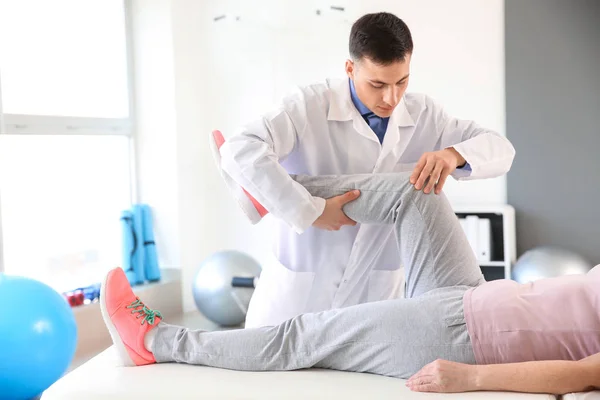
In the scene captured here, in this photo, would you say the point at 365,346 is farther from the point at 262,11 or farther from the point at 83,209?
the point at 262,11

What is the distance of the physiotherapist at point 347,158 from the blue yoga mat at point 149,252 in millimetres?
2070

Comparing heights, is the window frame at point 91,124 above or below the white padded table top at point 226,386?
above

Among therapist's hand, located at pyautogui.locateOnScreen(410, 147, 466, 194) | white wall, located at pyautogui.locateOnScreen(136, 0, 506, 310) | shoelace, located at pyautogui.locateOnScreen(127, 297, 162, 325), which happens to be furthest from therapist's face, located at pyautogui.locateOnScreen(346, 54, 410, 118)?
white wall, located at pyautogui.locateOnScreen(136, 0, 506, 310)

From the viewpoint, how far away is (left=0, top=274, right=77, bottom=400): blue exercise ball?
Answer: 2604 mm

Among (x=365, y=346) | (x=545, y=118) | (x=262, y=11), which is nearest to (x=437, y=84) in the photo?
(x=545, y=118)

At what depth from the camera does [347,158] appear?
7.11 ft

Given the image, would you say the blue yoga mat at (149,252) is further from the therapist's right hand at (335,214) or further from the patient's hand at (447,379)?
the patient's hand at (447,379)

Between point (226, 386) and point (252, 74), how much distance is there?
2972 millimetres

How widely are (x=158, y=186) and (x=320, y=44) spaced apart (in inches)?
49.1

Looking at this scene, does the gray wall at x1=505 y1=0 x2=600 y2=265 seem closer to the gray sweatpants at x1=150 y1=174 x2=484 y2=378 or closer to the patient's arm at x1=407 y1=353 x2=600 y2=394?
the gray sweatpants at x1=150 y1=174 x2=484 y2=378

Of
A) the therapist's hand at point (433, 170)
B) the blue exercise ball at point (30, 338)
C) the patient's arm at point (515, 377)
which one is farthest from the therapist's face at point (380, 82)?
the blue exercise ball at point (30, 338)

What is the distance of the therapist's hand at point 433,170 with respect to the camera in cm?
194

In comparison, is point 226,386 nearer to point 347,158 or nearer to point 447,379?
point 447,379

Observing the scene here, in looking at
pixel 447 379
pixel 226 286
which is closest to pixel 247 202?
pixel 447 379
